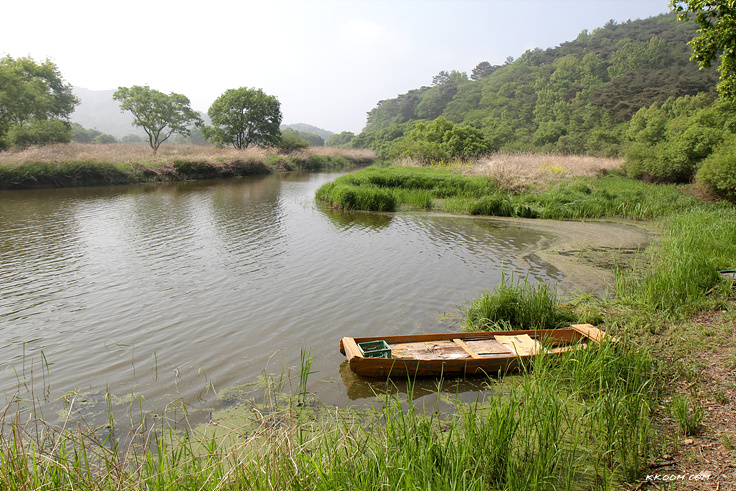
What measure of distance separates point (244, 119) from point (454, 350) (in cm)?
5341

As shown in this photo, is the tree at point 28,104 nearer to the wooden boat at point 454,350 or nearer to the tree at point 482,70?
the wooden boat at point 454,350

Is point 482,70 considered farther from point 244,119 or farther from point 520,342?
point 520,342

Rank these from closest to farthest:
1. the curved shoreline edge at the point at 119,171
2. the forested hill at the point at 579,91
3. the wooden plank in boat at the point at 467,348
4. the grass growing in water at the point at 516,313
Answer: the wooden plank in boat at the point at 467,348 → the grass growing in water at the point at 516,313 → the curved shoreline edge at the point at 119,171 → the forested hill at the point at 579,91

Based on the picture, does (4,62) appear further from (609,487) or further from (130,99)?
(609,487)

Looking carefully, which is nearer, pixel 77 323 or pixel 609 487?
pixel 609 487

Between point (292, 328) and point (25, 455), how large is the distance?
431 centimetres

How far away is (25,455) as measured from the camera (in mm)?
2709

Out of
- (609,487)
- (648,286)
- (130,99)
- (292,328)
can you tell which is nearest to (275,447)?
(609,487)

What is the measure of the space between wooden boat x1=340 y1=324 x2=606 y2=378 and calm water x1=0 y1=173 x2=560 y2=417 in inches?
17.5

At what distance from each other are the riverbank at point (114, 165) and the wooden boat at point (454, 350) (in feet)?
93.3

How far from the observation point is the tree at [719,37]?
6.96m

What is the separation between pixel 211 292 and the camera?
27.9ft

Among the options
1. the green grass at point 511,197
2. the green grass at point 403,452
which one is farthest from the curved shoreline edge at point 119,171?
the green grass at point 403,452

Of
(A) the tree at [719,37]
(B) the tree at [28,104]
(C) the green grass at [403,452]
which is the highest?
(B) the tree at [28,104]
